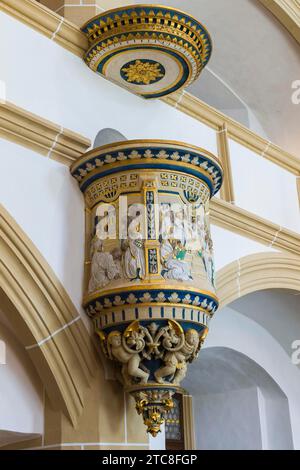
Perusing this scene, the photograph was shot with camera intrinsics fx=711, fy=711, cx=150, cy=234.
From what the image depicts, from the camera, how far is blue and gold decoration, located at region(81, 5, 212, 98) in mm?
5020

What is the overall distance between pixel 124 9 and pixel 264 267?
2.46 m

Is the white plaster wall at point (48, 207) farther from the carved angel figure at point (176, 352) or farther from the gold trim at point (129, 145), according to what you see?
the carved angel figure at point (176, 352)

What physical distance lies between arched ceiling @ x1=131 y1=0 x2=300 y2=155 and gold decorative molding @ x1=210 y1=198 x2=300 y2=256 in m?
2.38

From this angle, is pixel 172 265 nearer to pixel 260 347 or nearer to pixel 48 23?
pixel 48 23

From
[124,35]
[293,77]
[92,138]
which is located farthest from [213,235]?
[293,77]

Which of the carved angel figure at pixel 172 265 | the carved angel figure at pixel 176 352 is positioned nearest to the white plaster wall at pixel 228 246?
the carved angel figure at pixel 172 265

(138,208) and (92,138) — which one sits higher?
(92,138)

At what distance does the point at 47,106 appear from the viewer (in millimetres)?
4707

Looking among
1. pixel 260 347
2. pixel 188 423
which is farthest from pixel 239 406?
pixel 260 347

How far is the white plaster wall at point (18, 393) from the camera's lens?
13.9 feet

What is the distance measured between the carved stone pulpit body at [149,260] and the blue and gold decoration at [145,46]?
37.7 inches

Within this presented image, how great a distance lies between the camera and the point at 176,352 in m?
4.20
